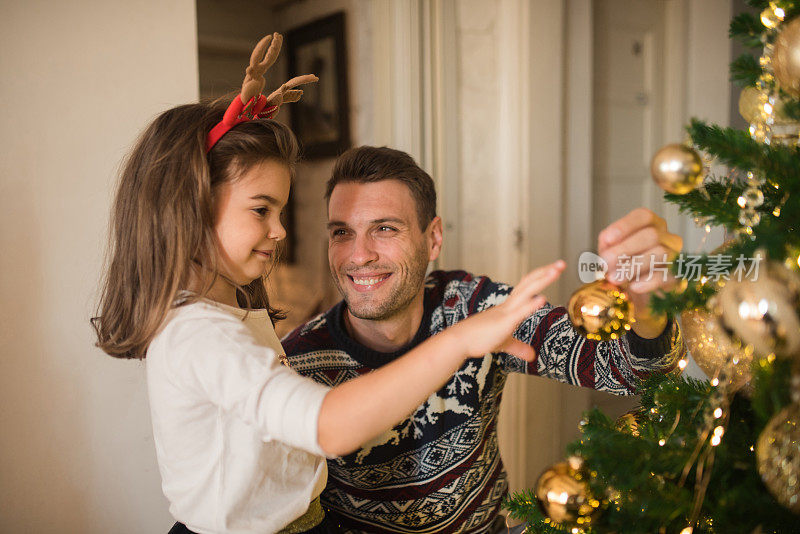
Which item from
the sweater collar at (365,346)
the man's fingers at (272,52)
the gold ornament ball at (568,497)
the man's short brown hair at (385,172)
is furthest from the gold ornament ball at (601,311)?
the man's short brown hair at (385,172)

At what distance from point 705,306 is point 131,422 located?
4.03 ft

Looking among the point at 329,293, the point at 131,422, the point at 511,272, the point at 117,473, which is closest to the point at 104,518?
the point at 117,473

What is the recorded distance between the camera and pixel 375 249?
1.49m

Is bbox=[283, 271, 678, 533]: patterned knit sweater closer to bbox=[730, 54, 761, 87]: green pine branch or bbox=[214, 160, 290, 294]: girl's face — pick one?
bbox=[214, 160, 290, 294]: girl's face

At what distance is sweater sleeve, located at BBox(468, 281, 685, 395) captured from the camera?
3.26 feet

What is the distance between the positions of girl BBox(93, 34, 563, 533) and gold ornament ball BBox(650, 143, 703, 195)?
17cm

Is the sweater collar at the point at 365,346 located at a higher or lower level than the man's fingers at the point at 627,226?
lower

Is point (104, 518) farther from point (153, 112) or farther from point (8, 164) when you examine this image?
point (153, 112)

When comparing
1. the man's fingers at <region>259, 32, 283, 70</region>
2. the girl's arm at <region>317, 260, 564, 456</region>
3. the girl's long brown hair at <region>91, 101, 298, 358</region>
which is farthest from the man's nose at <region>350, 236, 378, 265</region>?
the girl's arm at <region>317, 260, 564, 456</region>

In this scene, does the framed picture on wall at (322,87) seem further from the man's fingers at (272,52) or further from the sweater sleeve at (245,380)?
the sweater sleeve at (245,380)

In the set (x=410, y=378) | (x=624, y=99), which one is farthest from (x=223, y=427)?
(x=624, y=99)

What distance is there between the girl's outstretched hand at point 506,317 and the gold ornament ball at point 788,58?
293mm

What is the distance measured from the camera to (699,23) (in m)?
2.34

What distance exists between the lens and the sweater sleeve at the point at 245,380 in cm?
74
